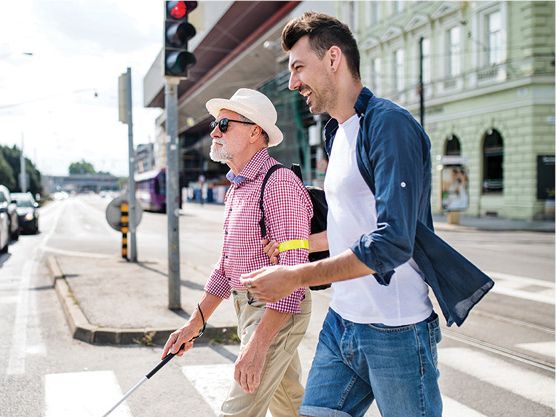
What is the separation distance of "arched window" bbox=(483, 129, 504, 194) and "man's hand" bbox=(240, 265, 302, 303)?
2766 cm

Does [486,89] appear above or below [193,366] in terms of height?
above

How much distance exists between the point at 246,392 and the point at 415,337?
0.78 m

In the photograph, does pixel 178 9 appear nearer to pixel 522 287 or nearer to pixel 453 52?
pixel 522 287

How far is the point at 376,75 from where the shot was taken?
38.1 metres

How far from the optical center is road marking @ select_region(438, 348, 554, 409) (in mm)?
4676

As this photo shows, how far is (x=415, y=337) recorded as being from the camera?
6.57 feet

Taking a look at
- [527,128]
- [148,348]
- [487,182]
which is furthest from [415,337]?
[487,182]

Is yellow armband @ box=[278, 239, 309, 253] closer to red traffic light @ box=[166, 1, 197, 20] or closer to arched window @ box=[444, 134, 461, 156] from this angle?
red traffic light @ box=[166, 1, 197, 20]

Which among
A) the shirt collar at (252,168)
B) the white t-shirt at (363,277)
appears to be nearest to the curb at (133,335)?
the shirt collar at (252,168)

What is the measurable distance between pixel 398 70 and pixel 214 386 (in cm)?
3332

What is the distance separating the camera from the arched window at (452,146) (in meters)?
31.3

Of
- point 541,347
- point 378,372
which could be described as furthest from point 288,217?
point 541,347

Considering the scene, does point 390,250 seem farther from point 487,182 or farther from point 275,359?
point 487,182

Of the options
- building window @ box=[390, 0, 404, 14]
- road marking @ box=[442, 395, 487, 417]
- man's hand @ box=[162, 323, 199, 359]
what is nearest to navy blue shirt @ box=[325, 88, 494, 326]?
man's hand @ box=[162, 323, 199, 359]
